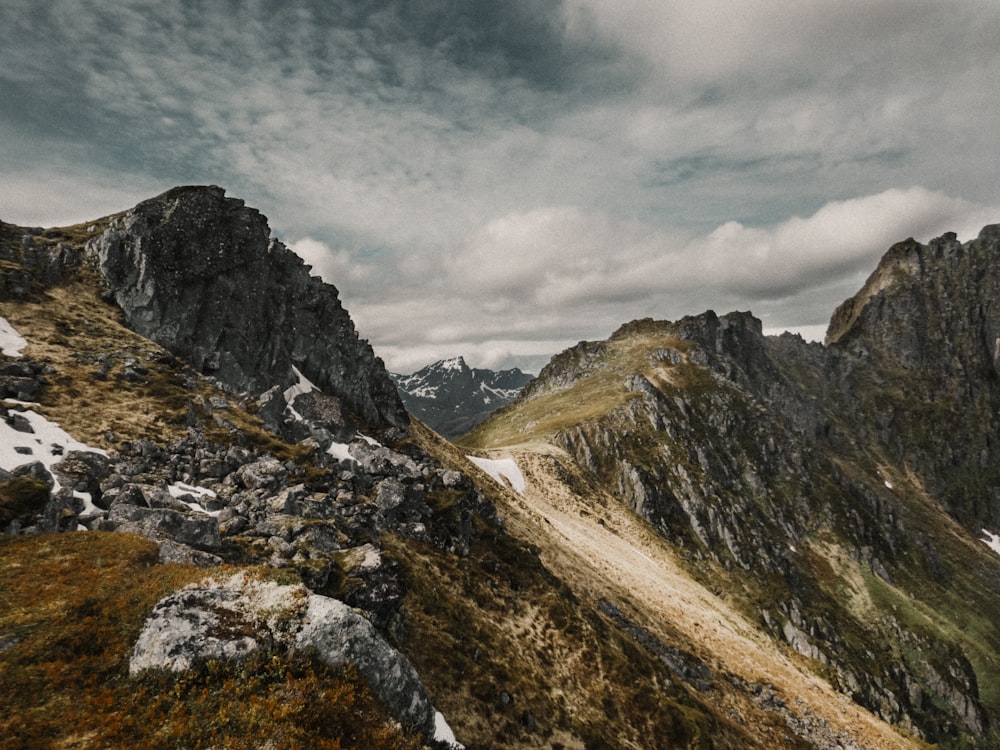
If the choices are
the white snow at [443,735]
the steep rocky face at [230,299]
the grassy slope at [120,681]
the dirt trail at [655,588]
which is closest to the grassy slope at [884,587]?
the dirt trail at [655,588]

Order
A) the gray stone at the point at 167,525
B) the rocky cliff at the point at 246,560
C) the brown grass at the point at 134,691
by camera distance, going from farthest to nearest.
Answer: the gray stone at the point at 167,525 → the rocky cliff at the point at 246,560 → the brown grass at the point at 134,691

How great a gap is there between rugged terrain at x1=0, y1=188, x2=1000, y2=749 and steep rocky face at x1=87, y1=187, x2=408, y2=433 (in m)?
0.36

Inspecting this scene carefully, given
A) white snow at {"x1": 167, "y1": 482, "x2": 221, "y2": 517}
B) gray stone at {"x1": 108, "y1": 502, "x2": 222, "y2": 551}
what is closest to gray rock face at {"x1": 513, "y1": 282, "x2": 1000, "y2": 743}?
white snow at {"x1": 167, "y1": 482, "x2": 221, "y2": 517}

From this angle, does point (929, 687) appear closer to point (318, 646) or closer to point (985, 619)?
point (985, 619)

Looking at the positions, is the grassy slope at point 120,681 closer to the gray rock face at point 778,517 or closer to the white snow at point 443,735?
the white snow at point 443,735

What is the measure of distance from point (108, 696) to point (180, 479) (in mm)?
24564

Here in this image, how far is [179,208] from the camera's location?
6812 centimetres

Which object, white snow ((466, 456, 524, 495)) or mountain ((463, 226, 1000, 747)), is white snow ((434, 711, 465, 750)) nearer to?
mountain ((463, 226, 1000, 747))

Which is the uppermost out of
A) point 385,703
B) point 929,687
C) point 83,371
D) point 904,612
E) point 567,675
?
point 83,371

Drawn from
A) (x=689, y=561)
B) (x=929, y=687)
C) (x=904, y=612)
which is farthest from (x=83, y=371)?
(x=904, y=612)

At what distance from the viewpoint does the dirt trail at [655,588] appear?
55.4 metres

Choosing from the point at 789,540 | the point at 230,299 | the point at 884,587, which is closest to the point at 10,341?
the point at 230,299

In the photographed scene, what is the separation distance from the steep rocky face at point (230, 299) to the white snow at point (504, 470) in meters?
26.9

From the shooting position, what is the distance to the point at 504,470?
107062 mm
